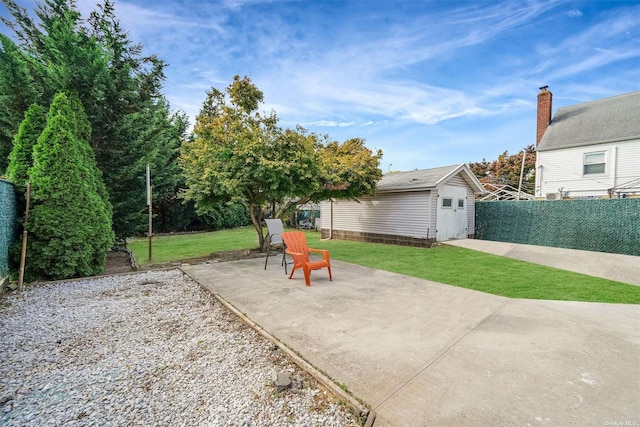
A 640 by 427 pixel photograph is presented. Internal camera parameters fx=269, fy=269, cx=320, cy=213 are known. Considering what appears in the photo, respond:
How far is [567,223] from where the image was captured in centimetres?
1032

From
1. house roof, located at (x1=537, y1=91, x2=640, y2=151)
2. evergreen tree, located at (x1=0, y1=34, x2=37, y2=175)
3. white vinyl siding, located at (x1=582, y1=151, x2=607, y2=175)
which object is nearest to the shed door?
white vinyl siding, located at (x1=582, y1=151, x2=607, y2=175)

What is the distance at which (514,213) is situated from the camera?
11859mm

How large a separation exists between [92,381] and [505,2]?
11636 mm

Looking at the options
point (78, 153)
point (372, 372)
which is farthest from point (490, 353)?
point (78, 153)

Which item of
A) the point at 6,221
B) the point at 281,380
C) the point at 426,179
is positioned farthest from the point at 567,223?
the point at 6,221

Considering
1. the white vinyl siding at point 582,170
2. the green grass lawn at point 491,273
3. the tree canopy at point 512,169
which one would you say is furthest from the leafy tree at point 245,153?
the tree canopy at point 512,169

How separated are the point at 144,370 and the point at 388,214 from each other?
10.9 meters

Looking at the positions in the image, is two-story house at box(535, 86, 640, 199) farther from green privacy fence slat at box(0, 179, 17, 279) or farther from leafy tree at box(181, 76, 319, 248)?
green privacy fence slat at box(0, 179, 17, 279)

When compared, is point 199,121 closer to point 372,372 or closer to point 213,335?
point 213,335

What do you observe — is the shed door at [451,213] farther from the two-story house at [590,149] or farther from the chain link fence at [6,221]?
the chain link fence at [6,221]

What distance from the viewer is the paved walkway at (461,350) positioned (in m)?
1.99

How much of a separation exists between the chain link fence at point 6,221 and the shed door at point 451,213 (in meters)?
12.0

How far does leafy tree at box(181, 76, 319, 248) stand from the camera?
7742 mm

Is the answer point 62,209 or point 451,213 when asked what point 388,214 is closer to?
point 451,213
